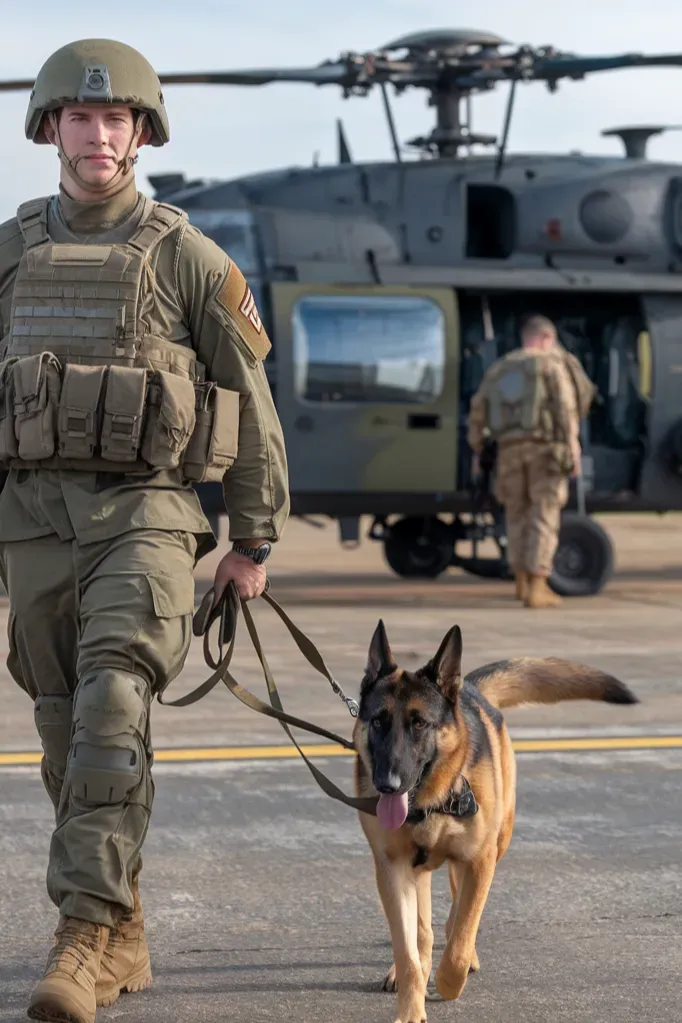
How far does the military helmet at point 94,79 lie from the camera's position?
4402 millimetres

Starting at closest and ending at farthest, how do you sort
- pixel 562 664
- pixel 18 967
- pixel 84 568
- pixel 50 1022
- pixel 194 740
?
pixel 50 1022
pixel 84 568
pixel 18 967
pixel 562 664
pixel 194 740

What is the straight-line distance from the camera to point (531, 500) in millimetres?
13648

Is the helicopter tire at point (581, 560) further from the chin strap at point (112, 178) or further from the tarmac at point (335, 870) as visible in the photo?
the chin strap at point (112, 178)

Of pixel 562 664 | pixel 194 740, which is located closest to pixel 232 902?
pixel 562 664

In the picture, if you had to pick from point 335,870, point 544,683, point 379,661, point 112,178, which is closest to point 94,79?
point 112,178

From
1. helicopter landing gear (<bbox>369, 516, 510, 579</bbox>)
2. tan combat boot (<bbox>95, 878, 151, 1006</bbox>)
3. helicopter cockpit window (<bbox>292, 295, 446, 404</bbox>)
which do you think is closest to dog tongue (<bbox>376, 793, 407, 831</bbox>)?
tan combat boot (<bbox>95, 878, 151, 1006</bbox>)

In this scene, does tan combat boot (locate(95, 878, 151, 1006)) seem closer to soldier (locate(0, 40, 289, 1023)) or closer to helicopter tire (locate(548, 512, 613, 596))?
soldier (locate(0, 40, 289, 1023))

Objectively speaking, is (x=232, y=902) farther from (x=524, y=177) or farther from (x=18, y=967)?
Answer: (x=524, y=177)

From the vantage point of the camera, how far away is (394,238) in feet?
47.8

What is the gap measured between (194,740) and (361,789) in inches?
154

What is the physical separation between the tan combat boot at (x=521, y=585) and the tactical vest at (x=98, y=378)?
9.35 metres

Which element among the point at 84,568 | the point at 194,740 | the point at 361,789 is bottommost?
the point at 194,740

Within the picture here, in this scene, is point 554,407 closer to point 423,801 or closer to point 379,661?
point 379,661

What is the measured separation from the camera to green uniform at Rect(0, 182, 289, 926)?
426 centimetres
